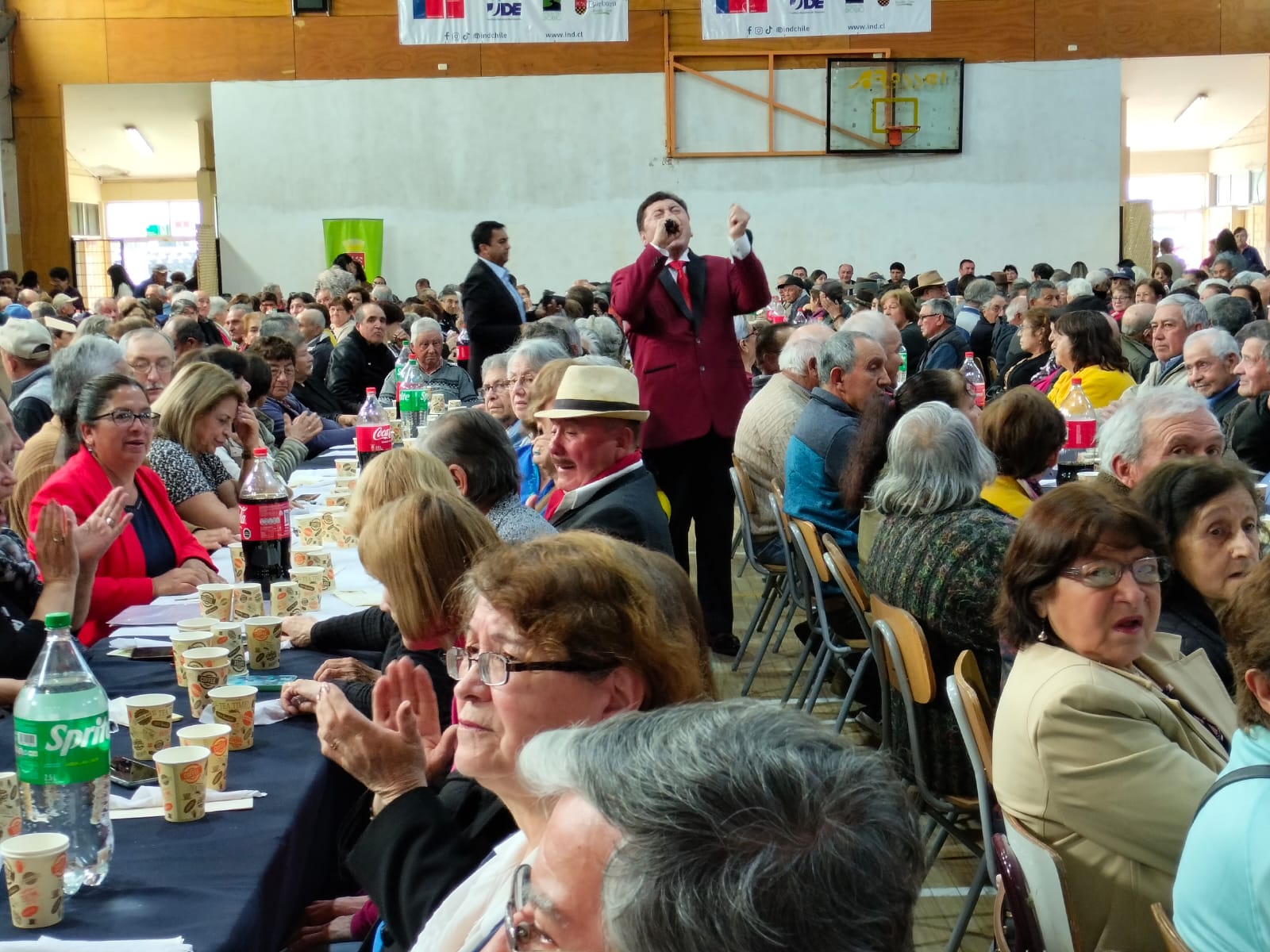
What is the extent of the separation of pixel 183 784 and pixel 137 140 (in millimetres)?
20980

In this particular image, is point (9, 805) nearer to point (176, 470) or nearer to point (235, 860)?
point (235, 860)

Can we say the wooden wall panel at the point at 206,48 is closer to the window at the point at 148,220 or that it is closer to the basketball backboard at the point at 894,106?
the basketball backboard at the point at 894,106

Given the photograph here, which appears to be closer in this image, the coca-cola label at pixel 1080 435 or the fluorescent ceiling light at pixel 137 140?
the coca-cola label at pixel 1080 435

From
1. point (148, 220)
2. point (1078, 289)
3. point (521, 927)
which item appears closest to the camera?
point (521, 927)

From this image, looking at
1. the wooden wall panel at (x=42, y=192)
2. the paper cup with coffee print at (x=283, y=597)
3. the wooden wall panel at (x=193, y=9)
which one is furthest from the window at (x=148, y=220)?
the paper cup with coffee print at (x=283, y=597)

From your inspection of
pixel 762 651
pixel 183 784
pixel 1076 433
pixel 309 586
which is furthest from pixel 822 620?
pixel 183 784

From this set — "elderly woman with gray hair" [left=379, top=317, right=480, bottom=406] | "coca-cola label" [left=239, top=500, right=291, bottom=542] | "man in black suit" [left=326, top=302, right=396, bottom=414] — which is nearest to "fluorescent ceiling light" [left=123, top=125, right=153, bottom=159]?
"man in black suit" [left=326, top=302, right=396, bottom=414]

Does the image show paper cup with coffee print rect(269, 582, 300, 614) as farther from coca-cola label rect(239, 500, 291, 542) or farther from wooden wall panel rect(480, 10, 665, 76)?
wooden wall panel rect(480, 10, 665, 76)

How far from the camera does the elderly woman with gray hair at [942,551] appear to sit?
9.32 feet

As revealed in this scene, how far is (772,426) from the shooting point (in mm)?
5078

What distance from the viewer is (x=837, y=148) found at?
677 inches

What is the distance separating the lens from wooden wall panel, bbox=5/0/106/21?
17156 mm

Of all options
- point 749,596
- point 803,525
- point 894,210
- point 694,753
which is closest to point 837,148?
point 894,210

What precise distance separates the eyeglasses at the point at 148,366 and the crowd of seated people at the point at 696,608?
1 cm
